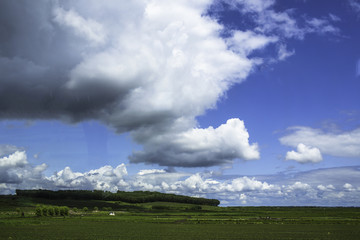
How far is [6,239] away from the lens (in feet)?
196

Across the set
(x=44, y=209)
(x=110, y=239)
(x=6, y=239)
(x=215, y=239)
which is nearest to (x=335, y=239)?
(x=215, y=239)

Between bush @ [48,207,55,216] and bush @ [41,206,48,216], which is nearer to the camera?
bush @ [41,206,48,216]

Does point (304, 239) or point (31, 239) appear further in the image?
point (304, 239)

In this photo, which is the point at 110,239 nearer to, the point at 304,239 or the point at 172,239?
the point at 172,239

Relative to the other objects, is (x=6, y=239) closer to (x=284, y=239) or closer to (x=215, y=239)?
(x=215, y=239)

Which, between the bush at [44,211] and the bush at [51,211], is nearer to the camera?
the bush at [44,211]

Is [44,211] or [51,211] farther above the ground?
[44,211]

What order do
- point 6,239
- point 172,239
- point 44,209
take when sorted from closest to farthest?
point 6,239 → point 172,239 → point 44,209

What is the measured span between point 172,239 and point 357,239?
3666cm

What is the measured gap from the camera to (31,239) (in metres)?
60.2

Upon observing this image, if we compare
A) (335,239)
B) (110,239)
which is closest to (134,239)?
(110,239)

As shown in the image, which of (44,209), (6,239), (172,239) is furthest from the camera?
(44,209)

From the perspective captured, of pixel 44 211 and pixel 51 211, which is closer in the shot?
pixel 44 211

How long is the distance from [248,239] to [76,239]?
3308 cm
